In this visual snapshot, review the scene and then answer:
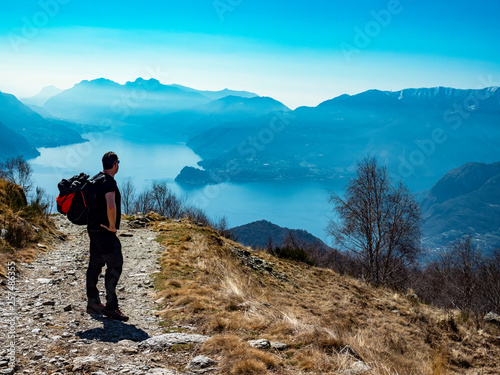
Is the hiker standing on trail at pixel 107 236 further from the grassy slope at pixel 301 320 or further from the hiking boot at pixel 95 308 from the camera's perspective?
the grassy slope at pixel 301 320

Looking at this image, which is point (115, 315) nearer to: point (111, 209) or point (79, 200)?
point (111, 209)

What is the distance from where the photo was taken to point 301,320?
617 cm

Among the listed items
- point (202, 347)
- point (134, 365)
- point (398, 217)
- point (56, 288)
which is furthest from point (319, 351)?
point (398, 217)

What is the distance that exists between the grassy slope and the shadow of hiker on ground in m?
0.65

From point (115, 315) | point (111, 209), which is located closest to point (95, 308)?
point (115, 315)

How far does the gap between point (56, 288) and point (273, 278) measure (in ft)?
25.9

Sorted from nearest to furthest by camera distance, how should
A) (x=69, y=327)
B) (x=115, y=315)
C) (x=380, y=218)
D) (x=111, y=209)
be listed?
(x=69, y=327) < (x=111, y=209) < (x=115, y=315) < (x=380, y=218)

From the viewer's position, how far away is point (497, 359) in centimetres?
862

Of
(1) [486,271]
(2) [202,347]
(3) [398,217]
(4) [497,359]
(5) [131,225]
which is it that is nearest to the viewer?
(2) [202,347]

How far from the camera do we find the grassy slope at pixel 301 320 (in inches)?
175

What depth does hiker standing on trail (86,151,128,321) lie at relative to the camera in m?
5.59

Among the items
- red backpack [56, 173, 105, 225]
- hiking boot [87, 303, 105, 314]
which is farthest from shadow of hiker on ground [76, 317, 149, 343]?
red backpack [56, 173, 105, 225]

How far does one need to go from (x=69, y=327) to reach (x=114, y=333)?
0.65 meters

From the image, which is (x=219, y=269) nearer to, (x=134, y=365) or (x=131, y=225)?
(x=134, y=365)
